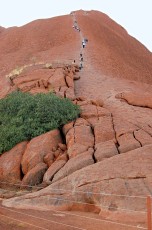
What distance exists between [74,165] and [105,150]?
135 centimetres

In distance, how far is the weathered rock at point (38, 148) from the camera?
1612 cm

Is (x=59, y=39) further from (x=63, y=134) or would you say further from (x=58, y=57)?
(x=63, y=134)

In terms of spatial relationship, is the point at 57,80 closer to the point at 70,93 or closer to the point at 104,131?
the point at 70,93

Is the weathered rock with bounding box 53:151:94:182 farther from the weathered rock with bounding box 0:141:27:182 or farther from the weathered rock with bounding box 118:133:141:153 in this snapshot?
the weathered rock with bounding box 0:141:27:182

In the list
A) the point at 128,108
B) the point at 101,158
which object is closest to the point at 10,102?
the point at 128,108

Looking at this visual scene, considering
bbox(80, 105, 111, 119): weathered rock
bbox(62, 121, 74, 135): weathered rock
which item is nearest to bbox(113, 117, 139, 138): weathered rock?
bbox(80, 105, 111, 119): weathered rock

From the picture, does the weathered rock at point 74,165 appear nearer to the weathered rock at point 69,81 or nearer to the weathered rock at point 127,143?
the weathered rock at point 127,143

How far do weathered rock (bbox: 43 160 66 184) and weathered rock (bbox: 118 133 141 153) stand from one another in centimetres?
239

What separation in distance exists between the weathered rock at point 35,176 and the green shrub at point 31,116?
240 centimetres

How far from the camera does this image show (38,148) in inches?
650

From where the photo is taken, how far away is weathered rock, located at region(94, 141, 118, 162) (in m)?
14.2

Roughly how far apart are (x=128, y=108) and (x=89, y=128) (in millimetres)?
3624

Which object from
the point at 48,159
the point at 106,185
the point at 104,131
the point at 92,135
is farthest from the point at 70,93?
the point at 106,185

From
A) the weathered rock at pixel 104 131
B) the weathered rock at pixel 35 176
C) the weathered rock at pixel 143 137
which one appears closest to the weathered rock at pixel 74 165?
the weathered rock at pixel 35 176
